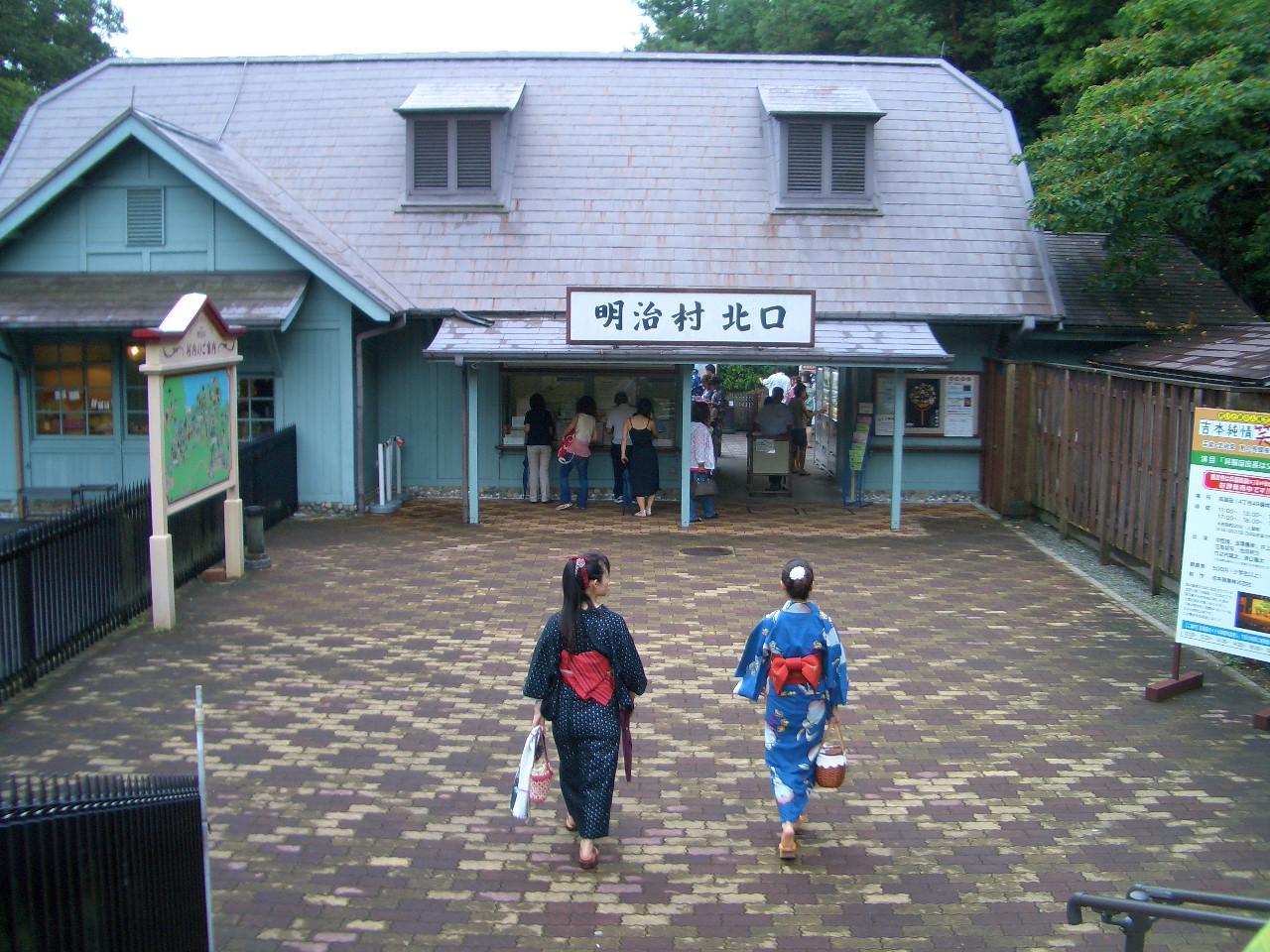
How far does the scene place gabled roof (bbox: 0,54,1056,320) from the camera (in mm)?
18641

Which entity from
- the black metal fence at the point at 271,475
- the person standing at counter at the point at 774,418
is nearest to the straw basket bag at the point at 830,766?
the black metal fence at the point at 271,475

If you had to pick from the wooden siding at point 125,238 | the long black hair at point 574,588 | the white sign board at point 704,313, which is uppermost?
the wooden siding at point 125,238

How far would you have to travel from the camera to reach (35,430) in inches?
704

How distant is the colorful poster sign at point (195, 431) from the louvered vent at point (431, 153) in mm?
7626

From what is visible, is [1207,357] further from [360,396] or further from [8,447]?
[8,447]

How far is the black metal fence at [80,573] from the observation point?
9.37 meters

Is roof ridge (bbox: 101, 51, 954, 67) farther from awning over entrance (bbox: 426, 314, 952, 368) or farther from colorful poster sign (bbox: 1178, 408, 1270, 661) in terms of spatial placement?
colorful poster sign (bbox: 1178, 408, 1270, 661)

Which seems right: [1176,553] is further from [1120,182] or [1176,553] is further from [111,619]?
[111,619]

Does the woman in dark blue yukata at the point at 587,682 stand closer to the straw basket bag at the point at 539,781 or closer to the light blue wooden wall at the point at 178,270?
the straw basket bag at the point at 539,781

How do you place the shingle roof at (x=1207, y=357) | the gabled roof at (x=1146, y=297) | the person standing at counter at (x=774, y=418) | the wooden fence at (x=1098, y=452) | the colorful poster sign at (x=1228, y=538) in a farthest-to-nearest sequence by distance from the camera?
the person standing at counter at (x=774, y=418) → the gabled roof at (x=1146, y=297) → the wooden fence at (x=1098, y=452) → the shingle roof at (x=1207, y=357) → the colorful poster sign at (x=1228, y=538)

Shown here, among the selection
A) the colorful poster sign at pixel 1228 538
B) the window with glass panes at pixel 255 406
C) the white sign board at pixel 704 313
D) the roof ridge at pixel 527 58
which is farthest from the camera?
the roof ridge at pixel 527 58

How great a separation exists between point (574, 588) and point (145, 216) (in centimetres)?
1288

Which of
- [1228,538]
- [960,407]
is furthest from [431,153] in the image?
[1228,538]

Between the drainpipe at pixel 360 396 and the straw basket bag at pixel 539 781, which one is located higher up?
the drainpipe at pixel 360 396
